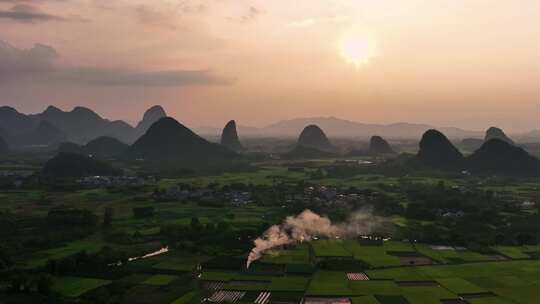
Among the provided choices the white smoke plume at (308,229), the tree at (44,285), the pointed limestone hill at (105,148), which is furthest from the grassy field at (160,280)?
the pointed limestone hill at (105,148)

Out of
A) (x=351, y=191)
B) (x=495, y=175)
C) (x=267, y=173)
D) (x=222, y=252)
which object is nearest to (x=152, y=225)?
(x=222, y=252)

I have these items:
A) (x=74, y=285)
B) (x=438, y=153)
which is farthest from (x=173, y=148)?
(x=74, y=285)

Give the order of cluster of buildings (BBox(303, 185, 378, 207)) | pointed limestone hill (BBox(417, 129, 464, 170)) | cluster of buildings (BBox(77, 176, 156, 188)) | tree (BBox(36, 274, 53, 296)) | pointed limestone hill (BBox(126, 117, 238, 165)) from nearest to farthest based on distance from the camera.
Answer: tree (BBox(36, 274, 53, 296)), cluster of buildings (BBox(303, 185, 378, 207)), cluster of buildings (BBox(77, 176, 156, 188)), pointed limestone hill (BBox(417, 129, 464, 170)), pointed limestone hill (BBox(126, 117, 238, 165))

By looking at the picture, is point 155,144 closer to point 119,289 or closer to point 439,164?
point 439,164

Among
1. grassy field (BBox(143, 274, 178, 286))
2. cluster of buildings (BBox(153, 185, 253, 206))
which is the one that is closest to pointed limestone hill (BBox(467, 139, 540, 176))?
cluster of buildings (BBox(153, 185, 253, 206))

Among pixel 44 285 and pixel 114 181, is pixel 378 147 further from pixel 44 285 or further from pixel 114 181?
pixel 44 285

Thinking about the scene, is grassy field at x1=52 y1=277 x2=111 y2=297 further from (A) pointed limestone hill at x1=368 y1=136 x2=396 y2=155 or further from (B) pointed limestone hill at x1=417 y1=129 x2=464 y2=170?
(A) pointed limestone hill at x1=368 y1=136 x2=396 y2=155
